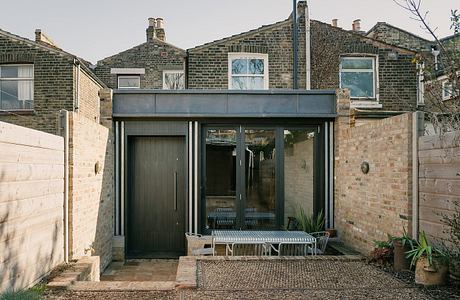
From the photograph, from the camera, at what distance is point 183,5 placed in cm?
967

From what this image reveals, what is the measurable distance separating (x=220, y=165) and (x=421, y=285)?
188 inches

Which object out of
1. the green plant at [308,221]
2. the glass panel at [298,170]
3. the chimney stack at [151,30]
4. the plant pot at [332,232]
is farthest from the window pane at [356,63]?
the chimney stack at [151,30]

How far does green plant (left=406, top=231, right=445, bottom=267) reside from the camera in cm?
516

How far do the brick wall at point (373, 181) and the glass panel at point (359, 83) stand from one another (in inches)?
189

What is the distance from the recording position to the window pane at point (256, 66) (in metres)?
12.9

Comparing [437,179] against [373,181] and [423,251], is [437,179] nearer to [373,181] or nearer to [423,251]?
[423,251]

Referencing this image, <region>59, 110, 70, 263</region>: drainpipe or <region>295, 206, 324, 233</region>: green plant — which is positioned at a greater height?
<region>59, 110, 70, 263</region>: drainpipe

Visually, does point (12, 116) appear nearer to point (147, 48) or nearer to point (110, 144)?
point (110, 144)

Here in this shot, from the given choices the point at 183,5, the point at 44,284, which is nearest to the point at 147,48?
the point at 183,5

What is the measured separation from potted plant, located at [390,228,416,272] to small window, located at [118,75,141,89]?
15711 mm

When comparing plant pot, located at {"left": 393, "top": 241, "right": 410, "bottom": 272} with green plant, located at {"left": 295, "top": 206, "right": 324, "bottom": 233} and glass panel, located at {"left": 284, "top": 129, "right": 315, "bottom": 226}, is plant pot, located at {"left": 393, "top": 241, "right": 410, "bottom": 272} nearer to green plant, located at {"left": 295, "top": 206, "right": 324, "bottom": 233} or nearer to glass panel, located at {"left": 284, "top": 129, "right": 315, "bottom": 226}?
green plant, located at {"left": 295, "top": 206, "right": 324, "bottom": 233}

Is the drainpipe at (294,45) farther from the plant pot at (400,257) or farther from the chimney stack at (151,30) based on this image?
the chimney stack at (151,30)

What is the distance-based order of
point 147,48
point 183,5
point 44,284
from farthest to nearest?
point 147,48 < point 183,5 < point 44,284

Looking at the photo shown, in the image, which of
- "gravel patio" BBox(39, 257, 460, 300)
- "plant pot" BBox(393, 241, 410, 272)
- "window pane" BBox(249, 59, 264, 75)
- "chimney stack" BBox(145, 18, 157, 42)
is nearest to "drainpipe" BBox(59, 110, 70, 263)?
"gravel patio" BBox(39, 257, 460, 300)
